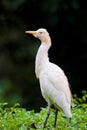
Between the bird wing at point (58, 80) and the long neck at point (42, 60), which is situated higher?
the long neck at point (42, 60)

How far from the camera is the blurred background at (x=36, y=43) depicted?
19562 millimetres

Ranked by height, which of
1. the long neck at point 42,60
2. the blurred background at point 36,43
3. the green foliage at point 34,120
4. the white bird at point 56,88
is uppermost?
the long neck at point 42,60

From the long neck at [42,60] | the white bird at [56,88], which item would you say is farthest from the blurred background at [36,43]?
the white bird at [56,88]

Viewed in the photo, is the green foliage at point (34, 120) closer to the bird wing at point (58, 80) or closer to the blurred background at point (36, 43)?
the bird wing at point (58, 80)

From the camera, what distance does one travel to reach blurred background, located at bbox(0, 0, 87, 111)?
1956cm

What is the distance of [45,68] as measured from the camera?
12414mm

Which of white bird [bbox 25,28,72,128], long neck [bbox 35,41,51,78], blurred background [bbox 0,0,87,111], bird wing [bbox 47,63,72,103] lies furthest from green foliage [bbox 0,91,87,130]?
blurred background [bbox 0,0,87,111]

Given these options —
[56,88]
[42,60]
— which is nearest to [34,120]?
[56,88]

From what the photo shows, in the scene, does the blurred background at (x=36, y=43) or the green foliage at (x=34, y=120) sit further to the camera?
the blurred background at (x=36, y=43)

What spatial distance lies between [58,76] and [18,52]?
856cm

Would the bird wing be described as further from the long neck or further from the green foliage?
the green foliage

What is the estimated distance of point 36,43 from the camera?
65.7 feet

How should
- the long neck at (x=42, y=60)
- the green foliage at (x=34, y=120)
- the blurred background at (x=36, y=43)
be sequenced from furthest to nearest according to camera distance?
the blurred background at (x=36, y=43), the long neck at (x=42, y=60), the green foliage at (x=34, y=120)

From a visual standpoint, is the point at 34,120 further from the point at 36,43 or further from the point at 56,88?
the point at 36,43
